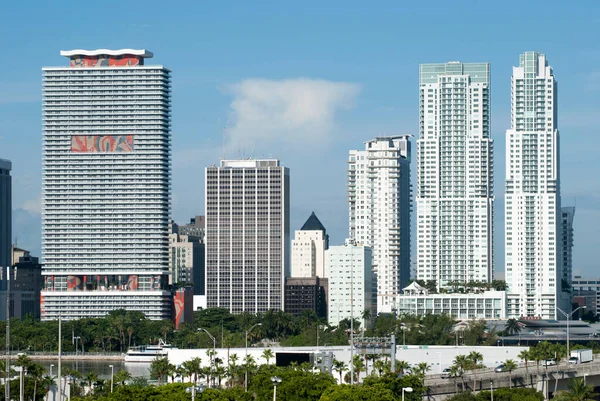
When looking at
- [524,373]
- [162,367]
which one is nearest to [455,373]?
[524,373]

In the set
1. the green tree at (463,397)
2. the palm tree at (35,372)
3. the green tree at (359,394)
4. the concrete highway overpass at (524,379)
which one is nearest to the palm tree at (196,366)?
the palm tree at (35,372)

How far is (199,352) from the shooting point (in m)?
189

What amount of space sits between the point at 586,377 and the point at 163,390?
62.2 m

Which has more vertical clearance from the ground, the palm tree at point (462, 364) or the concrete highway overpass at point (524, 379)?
the palm tree at point (462, 364)

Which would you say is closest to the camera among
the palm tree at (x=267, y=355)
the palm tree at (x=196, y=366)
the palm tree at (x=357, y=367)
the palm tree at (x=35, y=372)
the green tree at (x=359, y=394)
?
the green tree at (x=359, y=394)

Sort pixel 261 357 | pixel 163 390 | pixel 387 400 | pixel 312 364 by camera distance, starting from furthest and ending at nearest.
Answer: pixel 261 357 → pixel 312 364 → pixel 163 390 → pixel 387 400

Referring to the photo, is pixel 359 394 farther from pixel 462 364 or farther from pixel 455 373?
pixel 462 364

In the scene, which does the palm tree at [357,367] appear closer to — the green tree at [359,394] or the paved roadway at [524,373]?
the paved roadway at [524,373]

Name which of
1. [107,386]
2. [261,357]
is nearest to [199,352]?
[261,357]

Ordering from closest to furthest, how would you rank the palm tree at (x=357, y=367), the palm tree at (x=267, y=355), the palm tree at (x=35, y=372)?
the palm tree at (x=35, y=372) → the palm tree at (x=357, y=367) → the palm tree at (x=267, y=355)

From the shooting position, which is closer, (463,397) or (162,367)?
(463,397)

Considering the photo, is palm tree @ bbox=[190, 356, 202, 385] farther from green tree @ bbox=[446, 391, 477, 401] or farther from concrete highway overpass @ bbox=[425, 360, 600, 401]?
green tree @ bbox=[446, 391, 477, 401]

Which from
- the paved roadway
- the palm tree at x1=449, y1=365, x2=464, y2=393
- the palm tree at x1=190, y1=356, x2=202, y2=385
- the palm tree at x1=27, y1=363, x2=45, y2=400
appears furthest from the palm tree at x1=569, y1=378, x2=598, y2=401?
the palm tree at x1=27, y1=363, x2=45, y2=400

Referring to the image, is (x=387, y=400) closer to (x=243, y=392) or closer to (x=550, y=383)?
(x=243, y=392)
